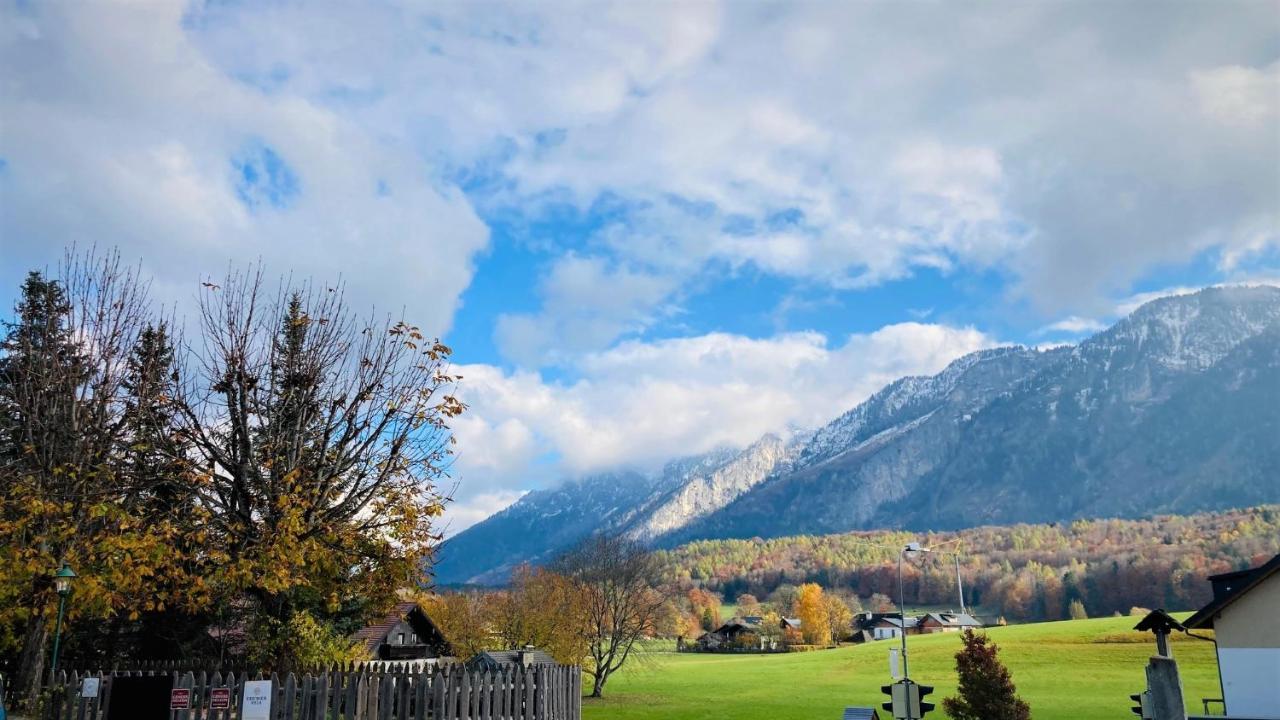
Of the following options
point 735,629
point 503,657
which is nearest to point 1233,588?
point 503,657

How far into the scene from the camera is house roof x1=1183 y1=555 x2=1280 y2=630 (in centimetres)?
2969

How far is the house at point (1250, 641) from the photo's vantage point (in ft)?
97.8

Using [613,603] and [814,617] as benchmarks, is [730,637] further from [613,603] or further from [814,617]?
[613,603]

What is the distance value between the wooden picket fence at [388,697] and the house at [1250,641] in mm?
25936

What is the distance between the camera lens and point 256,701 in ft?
50.7

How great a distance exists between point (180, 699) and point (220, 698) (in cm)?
75

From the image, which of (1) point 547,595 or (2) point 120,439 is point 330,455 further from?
(1) point 547,595

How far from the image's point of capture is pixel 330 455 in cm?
2075

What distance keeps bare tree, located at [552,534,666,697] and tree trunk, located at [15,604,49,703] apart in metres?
48.4

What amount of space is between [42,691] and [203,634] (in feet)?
23.7

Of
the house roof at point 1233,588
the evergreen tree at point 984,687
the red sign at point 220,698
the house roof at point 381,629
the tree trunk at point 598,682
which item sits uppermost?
the house roof at point 1233,588

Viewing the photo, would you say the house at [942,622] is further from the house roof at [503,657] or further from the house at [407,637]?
the house roof at [503,657]

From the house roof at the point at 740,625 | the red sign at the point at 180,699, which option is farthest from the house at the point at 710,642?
the red sign at the point at 180,699

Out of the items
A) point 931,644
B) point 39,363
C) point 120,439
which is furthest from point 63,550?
point 931,644
